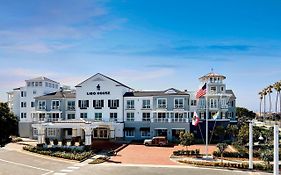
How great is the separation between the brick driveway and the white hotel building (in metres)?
6.63

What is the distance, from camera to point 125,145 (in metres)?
49.6

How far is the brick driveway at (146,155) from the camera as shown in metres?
36.8

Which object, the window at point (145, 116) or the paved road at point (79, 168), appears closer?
the paved road at point (79, 168)

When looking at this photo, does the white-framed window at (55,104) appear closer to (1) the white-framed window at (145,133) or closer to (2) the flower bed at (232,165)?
(1) the white-framed window at (145,133)

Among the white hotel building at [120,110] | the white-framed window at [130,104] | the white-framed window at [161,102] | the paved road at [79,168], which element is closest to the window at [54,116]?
the white hotel building at [120,110]

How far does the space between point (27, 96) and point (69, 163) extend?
31.5 meters

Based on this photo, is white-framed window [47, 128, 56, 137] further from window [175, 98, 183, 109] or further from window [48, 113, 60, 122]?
window [175, 98, 183, 109]

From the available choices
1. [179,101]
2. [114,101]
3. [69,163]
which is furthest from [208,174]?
[114,101]

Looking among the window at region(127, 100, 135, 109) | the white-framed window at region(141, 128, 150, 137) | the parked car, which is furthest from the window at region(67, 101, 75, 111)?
the parked car

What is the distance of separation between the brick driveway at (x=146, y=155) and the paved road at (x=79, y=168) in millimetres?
2441

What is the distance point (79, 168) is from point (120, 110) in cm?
2392

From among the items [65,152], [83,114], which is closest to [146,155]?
[65,152]

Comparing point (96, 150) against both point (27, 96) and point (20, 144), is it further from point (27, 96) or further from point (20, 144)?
point (27, 96)

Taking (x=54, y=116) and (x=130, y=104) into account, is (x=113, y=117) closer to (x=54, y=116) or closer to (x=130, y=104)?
(x=130, y=104)
